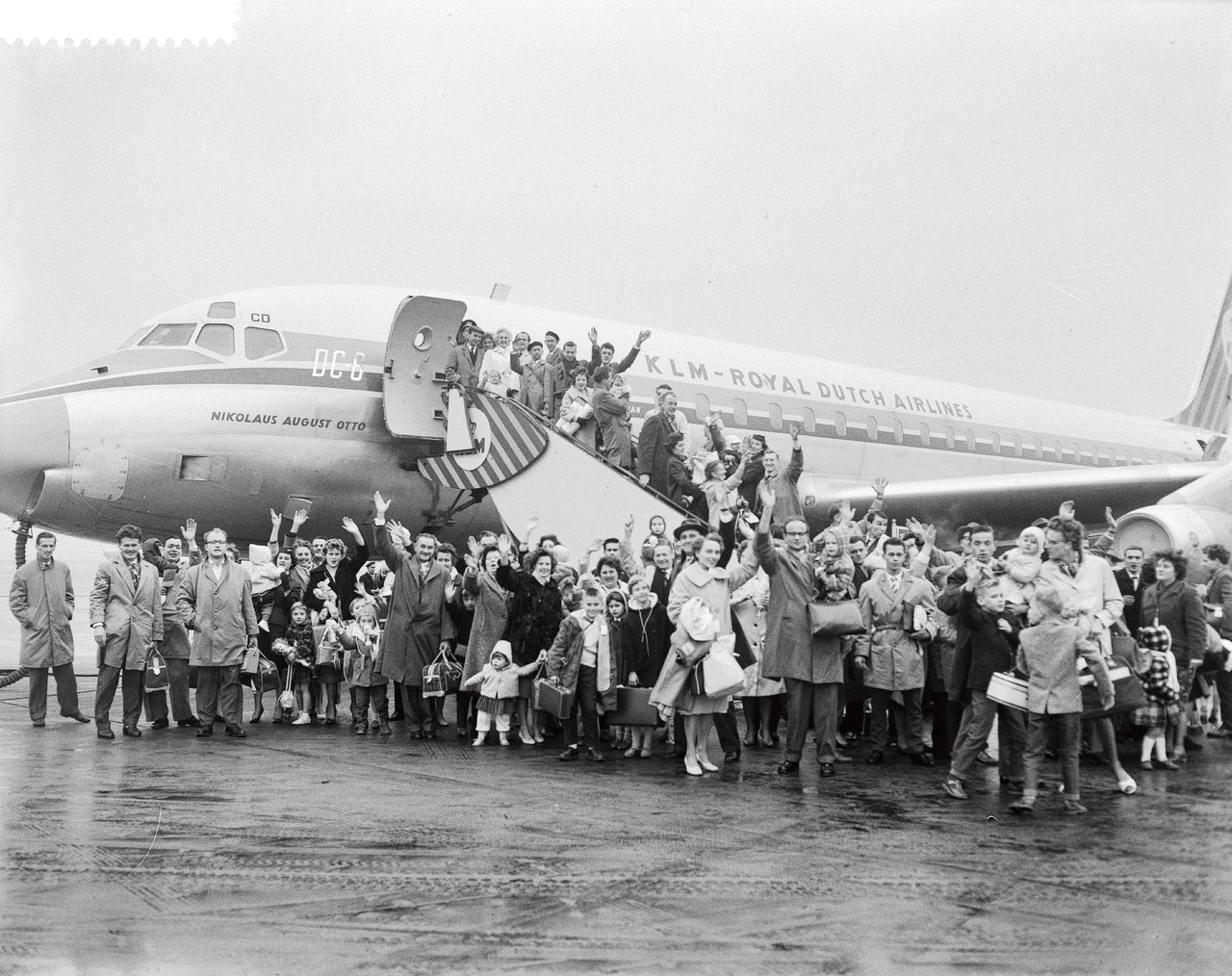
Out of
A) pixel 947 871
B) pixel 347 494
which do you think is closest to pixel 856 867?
pixel 947 871

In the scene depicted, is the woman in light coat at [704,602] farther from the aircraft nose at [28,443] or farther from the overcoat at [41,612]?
the aircraft nose at [28,443]

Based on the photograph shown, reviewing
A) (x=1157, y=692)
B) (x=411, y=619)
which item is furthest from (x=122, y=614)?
(x=1157, y=692)

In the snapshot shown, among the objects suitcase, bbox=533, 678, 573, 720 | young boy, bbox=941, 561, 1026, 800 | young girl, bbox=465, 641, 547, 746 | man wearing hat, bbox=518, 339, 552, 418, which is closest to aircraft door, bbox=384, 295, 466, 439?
man wearing hat, bbox=518, 339, 552, 418

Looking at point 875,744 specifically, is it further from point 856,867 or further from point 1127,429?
point 1127,429

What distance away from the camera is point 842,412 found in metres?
17.4

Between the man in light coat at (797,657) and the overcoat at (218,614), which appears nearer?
the man in light coat at (797,657)

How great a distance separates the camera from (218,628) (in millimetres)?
9734

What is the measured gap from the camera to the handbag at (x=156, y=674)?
33.0 ft

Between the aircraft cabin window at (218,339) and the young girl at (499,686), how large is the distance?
210 inches

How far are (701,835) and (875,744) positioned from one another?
9.53 feet

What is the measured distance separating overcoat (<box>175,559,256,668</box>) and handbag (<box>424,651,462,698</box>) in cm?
145

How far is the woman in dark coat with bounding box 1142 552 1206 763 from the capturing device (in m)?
9.02

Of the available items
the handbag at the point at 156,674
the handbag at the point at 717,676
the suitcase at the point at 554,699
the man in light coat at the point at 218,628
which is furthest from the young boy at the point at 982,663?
the handbag at the point at 156,674

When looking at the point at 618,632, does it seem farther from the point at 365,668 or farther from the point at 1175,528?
the point at 1175,528
